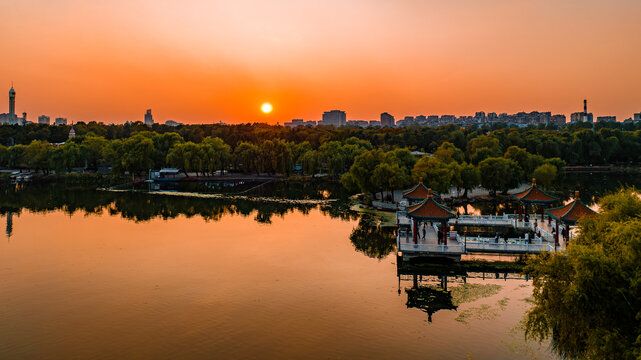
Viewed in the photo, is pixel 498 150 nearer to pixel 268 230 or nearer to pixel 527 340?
pixel 268 230

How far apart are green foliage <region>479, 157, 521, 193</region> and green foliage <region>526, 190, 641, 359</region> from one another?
3753 centimetres

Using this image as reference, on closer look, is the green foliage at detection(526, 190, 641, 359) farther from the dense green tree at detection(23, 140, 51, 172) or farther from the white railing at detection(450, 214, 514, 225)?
the dense green tree at detection(23, 140, 51, 172)

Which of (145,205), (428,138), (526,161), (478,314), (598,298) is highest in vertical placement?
(428,138)

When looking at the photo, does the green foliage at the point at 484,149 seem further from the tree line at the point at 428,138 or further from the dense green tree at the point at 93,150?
the dense green tree at the point at 93,150

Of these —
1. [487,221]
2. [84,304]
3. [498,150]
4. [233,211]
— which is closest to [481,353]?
[84,304]

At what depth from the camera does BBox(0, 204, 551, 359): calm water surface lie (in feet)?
52.9

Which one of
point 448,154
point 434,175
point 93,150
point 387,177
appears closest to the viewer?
point 434,175

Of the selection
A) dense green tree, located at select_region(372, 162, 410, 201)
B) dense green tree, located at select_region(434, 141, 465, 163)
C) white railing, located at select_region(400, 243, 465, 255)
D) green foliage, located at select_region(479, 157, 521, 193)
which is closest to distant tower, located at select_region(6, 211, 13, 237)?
white railing, located at select_region(400, 243, 465, 255)

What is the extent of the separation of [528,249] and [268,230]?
1768 centimetres

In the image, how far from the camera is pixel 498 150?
69500 mm

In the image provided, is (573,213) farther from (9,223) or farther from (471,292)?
(9,223)

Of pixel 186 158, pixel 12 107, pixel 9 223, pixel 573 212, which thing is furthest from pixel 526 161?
pixel 12 107

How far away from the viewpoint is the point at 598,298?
12.0 meters

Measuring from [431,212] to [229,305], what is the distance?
1306 cm
